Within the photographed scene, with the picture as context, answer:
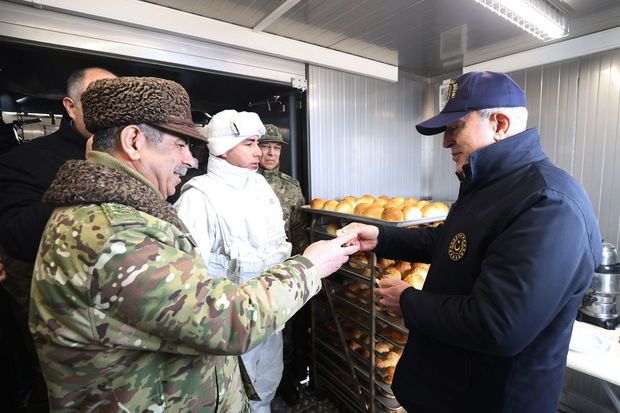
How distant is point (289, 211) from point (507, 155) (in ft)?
5.59

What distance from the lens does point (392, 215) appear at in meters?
1.75

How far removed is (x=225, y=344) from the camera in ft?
2.29

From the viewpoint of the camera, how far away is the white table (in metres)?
1.46

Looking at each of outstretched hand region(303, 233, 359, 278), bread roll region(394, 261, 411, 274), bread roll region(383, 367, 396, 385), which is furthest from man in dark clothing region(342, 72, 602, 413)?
bread roll region(394, 261, 411, 274)

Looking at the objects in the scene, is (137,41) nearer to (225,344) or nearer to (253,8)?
→ (253,8)

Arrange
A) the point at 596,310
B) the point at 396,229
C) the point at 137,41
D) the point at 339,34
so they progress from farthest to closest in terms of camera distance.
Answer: the point at 339,34 → the point at 596,310 → the point at 137,41 → the point at 396,229

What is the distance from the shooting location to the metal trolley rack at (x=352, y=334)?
1.80 metres

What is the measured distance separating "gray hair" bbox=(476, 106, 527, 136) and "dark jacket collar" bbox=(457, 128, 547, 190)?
0.03 metres

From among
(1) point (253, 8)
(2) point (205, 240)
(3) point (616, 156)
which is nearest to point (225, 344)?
(2) point (205, 240)

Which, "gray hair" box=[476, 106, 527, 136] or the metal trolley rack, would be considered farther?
the metal trolley rack

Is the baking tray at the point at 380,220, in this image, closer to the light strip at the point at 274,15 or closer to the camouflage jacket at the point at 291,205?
the camouflage jacket at the point at 291,205

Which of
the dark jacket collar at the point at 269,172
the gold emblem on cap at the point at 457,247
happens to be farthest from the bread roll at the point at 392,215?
the dark jacket collar at the point at 269,172

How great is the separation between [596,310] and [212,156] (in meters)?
2.60

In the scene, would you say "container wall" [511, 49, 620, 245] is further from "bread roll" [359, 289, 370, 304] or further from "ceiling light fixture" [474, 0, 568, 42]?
"bread roll" [359, 289, 370, 304]
